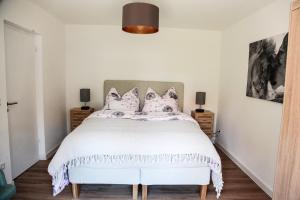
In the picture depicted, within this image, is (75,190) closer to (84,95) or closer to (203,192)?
(203,192)

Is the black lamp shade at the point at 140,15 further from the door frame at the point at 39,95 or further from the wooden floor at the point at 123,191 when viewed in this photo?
the wooden floor at the point at 123,191

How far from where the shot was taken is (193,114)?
429cm

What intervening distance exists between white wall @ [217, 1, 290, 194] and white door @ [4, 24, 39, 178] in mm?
3241

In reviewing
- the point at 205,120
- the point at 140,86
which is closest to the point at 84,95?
the point at 140,86

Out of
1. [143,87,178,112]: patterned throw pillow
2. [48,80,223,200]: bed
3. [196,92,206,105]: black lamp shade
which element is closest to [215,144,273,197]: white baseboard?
[48,80,223,200]: bed

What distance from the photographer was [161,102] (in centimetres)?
391

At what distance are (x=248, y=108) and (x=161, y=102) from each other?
1.46 m

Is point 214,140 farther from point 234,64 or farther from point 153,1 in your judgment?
point 153,1

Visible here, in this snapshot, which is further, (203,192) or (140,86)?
(140,86)

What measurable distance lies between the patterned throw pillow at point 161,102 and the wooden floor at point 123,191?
1.47 meters

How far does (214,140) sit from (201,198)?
2.19 metres

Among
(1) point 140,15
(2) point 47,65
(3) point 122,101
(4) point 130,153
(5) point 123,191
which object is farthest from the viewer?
(3) point 122,101

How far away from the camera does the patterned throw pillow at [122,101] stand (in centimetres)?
384

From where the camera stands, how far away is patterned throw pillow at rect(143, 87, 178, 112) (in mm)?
3859
